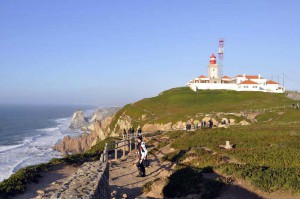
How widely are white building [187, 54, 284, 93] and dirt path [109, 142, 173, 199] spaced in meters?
80.4

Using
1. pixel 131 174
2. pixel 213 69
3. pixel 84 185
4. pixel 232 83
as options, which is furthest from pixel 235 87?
pixel 84 185

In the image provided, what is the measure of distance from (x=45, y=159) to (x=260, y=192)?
50916 mm

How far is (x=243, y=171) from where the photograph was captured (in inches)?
692

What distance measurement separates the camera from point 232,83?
106250mm

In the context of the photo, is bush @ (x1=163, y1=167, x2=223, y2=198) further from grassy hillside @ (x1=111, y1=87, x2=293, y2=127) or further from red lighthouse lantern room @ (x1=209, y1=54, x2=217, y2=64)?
red lighthouse lantern room @ (x1=209, y1=54, x2=217, y2=64)

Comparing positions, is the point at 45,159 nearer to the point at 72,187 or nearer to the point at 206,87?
the point at 72,187

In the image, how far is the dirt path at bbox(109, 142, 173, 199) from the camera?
18203mm

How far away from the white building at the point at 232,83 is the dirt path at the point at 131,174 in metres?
80.4

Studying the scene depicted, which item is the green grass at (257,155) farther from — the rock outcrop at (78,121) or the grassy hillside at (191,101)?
the rock outcrop at (78,121)

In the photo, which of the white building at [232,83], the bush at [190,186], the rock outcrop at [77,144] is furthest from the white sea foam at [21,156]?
the white building at [232,83]

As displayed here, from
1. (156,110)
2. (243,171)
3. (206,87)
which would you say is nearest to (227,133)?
(243,171)

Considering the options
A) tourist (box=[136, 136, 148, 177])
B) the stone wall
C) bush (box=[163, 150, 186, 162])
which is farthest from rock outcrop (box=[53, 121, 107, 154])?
the stone wall

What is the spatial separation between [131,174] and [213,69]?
89.7 m

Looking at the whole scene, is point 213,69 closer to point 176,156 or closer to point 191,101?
point 191,101
